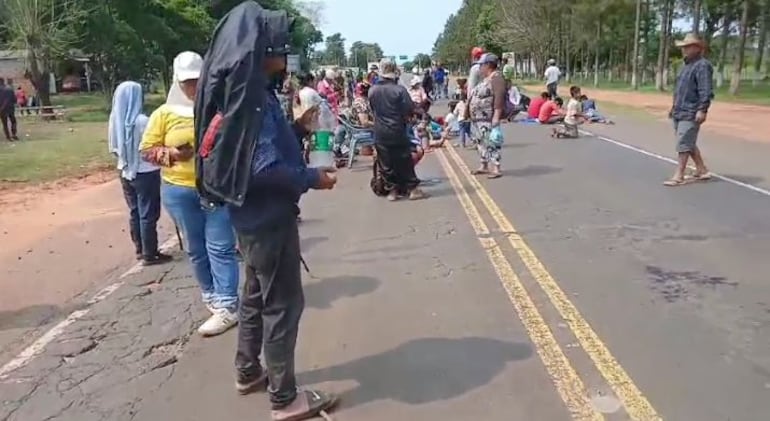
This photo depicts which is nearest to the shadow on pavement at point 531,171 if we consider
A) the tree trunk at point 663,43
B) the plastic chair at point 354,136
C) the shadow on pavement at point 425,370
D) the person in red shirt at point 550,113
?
the plastic chair at point 354,136

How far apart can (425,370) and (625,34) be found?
A: 70141mm

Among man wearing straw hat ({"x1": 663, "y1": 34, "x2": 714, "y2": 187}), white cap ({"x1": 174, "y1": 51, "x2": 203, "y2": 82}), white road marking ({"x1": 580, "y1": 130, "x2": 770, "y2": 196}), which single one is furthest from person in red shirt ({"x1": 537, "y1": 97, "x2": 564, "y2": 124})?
white cap ({"x1": 174, "y1": 51, "x2": 203, "y2": 82})

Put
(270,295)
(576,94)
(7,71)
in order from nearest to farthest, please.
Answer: (270,295) < (576,94) < (7,71)

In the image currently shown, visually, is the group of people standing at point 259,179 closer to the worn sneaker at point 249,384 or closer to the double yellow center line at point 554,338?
the worn sneaker at point 249,384

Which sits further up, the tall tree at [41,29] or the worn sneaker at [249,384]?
the tall tree at [41,29]

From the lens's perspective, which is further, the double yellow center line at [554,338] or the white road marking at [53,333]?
the white road marking at [53,333]

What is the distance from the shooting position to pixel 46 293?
7309mm

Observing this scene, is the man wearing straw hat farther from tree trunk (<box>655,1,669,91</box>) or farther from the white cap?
tree trunk (<box>655,1,669,91</box>)

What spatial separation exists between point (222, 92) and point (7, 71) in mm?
53975

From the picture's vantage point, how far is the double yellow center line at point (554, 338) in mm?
4277

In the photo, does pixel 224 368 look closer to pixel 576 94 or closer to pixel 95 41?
pixel 576 94

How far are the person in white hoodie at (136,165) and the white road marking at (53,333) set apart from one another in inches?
11.7

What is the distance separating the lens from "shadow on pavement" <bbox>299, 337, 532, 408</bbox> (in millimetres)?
4516

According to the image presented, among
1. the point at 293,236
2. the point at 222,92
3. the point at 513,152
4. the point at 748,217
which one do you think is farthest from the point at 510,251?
the point at 513,152
